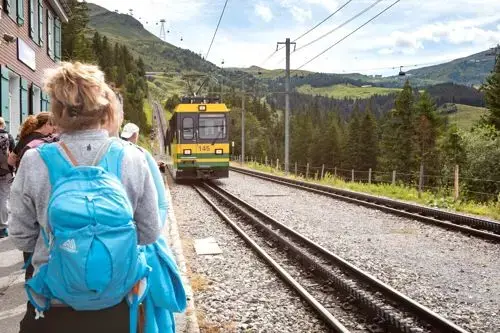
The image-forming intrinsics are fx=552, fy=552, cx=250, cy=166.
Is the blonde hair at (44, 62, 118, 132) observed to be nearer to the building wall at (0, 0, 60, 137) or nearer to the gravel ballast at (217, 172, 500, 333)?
the gravel ballast at (217, 172, 500, 333)

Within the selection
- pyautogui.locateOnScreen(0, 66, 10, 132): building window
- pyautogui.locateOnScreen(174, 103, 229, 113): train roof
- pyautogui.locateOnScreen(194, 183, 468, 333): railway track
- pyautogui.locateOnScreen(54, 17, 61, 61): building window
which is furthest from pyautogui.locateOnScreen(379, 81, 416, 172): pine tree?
pyautogui.locateOnScreen(194, 183, 468, 333): railway track

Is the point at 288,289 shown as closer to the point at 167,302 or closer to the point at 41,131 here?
the point at 41,131

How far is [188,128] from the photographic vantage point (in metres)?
23.5

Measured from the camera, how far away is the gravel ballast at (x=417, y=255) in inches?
264

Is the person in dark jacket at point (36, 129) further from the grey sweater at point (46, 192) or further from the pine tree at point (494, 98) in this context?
the pine tree at point (494, 98)

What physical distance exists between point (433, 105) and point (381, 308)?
65953 millimetres

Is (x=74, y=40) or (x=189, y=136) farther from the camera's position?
(x=74, y=40)

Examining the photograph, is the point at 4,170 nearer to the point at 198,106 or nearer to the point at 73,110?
the point at 73,110

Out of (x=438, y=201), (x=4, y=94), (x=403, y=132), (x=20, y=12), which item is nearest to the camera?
(x=4, y=94)

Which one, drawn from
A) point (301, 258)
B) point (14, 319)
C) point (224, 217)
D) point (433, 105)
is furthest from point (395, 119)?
point (14, 319)

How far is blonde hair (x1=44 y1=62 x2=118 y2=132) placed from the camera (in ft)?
7.04

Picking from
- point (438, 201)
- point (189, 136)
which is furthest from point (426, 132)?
point (438, 201)

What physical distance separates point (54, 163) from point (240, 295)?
5.37 meters

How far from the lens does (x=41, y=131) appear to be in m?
6.06
